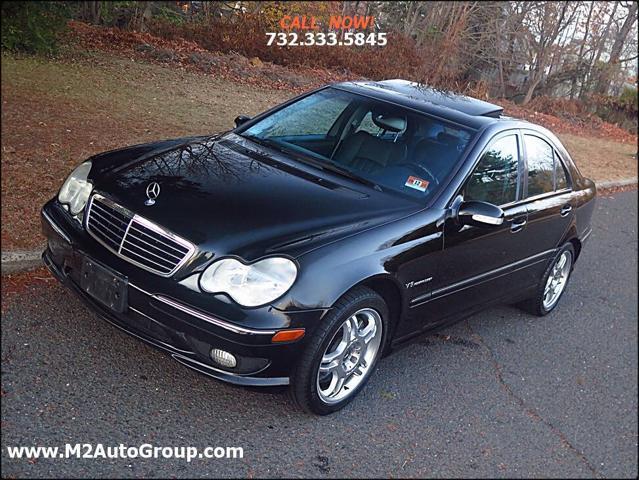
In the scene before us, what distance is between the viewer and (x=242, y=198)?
11.9ft

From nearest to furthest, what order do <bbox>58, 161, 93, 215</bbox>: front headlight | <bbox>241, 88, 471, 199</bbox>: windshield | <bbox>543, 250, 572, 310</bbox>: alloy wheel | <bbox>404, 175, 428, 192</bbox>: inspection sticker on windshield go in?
<bbox>58, 161, 93, 215</bbox>: front headlight < <bbox>404, 175, 428, 192</bbox>: inspection sticker on windshield < <bbox>241, 88, 471, 199</bbox>: windshield < <bbox>543, 250, 572, 310</bbox>: alloy wheel

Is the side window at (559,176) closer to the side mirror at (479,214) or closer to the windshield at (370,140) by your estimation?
the windshield at (370,140)

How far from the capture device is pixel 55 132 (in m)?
6.80

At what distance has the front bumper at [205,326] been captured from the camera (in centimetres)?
313

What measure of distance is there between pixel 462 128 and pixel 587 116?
17.5 m

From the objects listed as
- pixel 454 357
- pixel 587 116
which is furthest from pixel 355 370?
pixel 587 116

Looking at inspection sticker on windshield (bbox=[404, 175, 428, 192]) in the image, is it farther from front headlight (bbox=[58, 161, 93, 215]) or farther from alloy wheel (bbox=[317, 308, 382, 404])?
front headlight (bbox=[58, 161, 93, 215])

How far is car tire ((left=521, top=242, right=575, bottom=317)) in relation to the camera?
5461 mm

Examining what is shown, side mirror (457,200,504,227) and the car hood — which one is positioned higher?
Result: side mirror (457,200,504,227)

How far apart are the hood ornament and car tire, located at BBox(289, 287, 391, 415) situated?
3.55 ft

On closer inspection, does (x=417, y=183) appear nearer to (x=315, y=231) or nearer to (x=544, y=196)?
(x=315, y=231)

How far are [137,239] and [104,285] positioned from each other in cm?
28

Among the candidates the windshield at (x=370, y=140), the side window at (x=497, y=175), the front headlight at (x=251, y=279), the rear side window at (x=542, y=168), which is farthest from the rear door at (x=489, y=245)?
the front headlight at (x=251, y=279)

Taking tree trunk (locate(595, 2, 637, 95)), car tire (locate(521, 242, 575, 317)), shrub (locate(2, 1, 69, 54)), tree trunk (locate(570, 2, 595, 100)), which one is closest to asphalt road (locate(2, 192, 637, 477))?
car tire (locate(521, 242, 575, 317))
